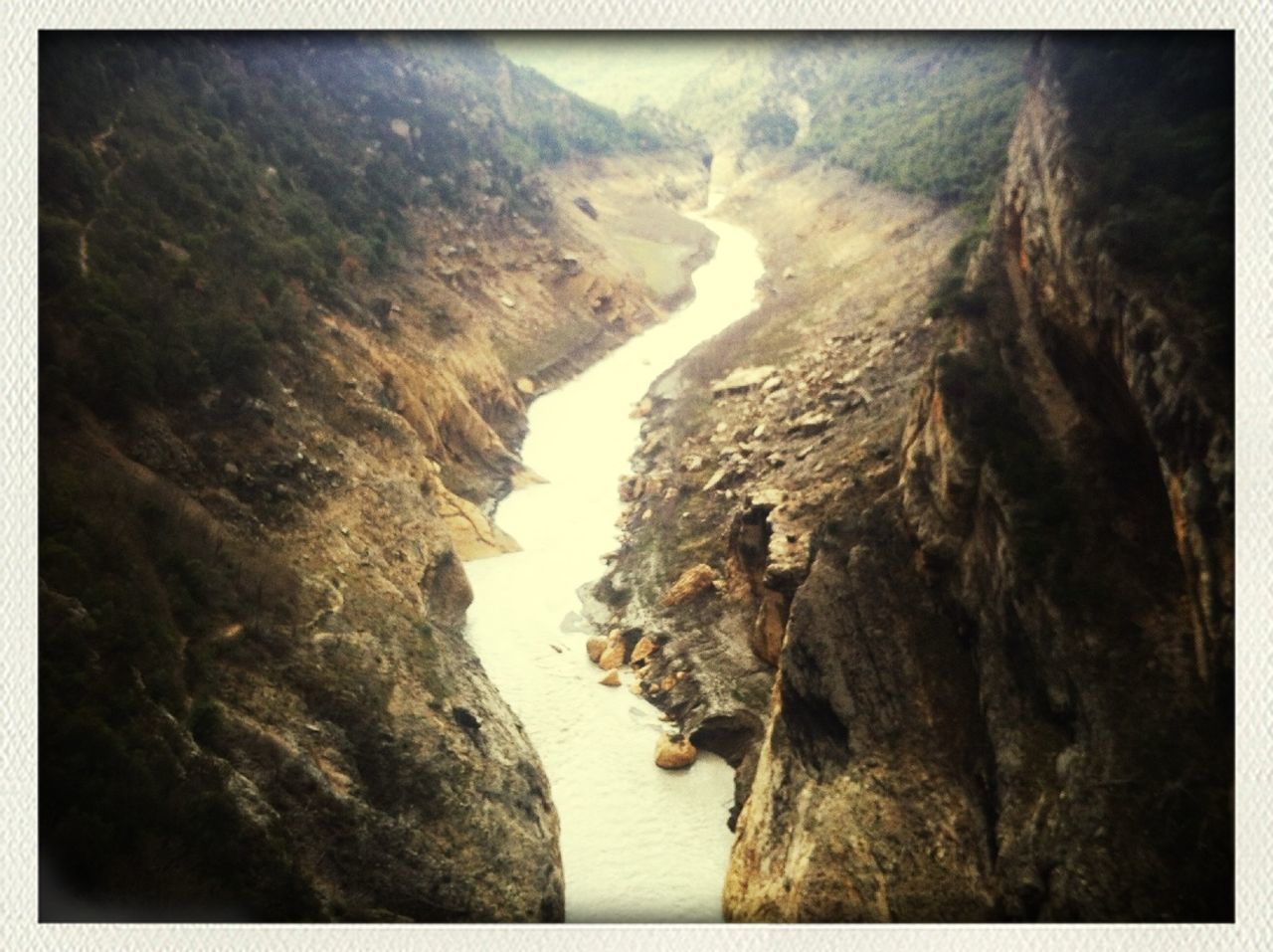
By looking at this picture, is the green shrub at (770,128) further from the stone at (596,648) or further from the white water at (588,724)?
the stone at (596,648)

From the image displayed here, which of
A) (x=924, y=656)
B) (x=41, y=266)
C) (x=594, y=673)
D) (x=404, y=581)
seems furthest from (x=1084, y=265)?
(x=41, y=266)

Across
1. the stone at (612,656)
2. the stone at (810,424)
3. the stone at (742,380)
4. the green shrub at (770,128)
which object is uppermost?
the green shrub at (770,128)

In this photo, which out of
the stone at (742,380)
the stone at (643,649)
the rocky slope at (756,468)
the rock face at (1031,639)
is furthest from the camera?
the stone at (742,380)

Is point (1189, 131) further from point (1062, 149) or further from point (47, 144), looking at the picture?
point (47, 144)

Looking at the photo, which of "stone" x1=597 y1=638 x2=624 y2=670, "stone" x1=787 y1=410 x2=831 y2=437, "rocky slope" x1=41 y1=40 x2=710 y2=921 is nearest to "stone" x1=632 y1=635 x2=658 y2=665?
"stone" x1=597 y1=638 x2=624 y2=670

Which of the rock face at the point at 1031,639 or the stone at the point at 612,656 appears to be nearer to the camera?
the rock face at the point at 1031,639

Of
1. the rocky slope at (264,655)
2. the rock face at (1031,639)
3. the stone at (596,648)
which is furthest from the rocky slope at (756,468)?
the rocky slope at (264,655)
